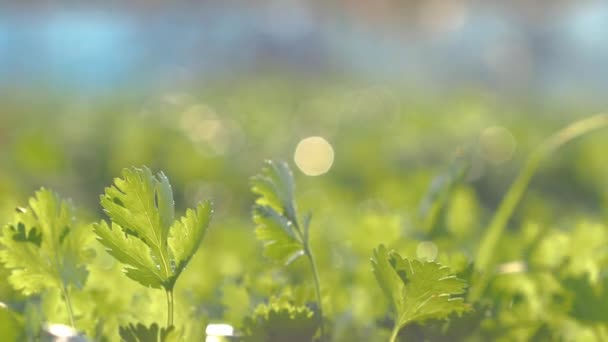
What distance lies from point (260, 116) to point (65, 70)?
10.9 metres

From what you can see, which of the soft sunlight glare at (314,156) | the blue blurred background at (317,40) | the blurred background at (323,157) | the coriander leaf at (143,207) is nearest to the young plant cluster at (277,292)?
the coriander leaf at (143,207)

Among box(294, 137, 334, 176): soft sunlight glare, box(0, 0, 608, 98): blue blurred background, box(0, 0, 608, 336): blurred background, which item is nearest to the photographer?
box(0, 0, 608, 336): blurred background

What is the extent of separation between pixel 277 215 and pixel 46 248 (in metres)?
0.24

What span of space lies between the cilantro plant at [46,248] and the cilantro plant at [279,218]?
194 mm

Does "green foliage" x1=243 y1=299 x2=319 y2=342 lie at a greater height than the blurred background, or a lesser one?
lesser

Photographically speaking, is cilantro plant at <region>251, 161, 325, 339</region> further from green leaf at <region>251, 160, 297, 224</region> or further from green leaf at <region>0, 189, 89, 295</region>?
green leaf at <region>0, 189, 89, 295</region>

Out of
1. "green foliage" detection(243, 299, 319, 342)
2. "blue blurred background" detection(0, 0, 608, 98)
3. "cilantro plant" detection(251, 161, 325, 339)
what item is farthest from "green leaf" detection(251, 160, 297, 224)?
"blue blurred background" detection(0, 0, 608, 98)

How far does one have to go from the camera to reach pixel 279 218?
92 centimetres

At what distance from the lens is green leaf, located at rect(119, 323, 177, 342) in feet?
2.56

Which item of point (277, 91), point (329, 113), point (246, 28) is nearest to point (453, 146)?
point (329, 113)

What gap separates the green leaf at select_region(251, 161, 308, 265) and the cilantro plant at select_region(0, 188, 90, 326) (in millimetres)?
193

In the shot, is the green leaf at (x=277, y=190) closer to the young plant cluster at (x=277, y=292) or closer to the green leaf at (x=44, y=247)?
the young plant cluster at (x=277, y=292)

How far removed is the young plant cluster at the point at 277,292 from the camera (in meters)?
0.82

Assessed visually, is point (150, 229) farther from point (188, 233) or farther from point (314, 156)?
point (314, 156)
